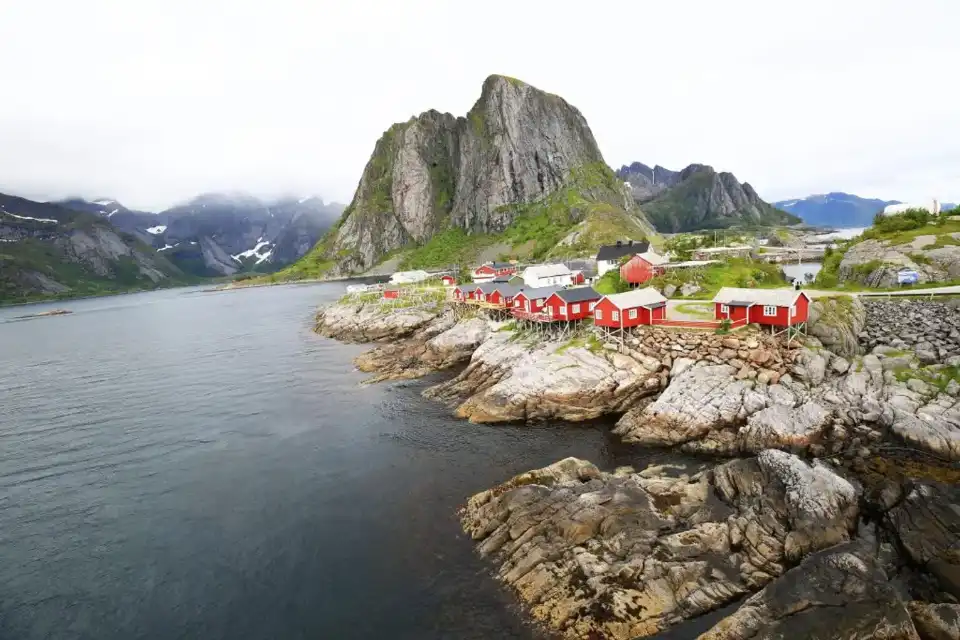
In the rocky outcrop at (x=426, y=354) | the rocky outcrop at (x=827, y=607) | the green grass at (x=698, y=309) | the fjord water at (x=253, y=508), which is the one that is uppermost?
the green grass at (x=698, y=309)

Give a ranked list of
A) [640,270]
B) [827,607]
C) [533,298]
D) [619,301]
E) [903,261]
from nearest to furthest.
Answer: [827,607] < [619,301] < [903,261] < [533,298] < [640,270]

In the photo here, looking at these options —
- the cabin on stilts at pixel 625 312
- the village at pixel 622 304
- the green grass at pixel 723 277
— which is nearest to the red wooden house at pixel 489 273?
the village at pixel 622 304

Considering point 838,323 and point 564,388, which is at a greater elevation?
point 838,323

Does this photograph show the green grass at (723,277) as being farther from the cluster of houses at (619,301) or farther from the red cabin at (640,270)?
the cluster of houses at (619,301)

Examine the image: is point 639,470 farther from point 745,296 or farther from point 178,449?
point 178,449

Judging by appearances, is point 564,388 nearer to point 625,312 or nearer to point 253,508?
point 625,312

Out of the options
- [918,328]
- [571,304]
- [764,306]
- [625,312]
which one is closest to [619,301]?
[625,312]

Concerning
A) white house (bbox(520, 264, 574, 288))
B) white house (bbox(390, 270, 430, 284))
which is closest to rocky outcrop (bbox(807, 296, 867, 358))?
white house (bbox(520, 264, 574, 288))
